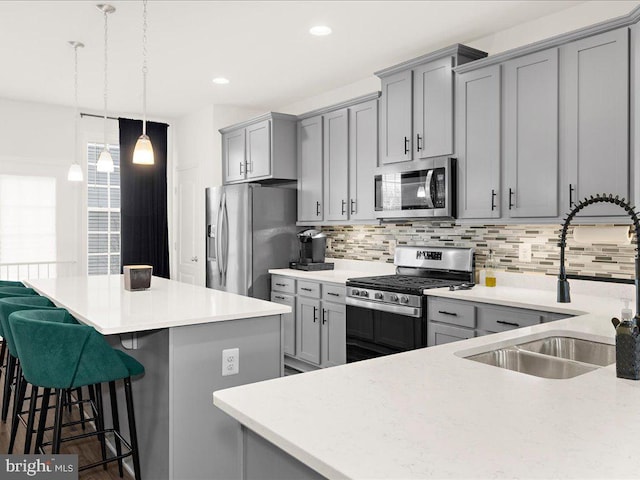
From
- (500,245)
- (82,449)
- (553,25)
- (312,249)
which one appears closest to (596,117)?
(553,25)

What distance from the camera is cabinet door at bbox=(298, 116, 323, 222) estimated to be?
5.02 metres

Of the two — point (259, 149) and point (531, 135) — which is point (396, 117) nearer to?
point (531, 135)

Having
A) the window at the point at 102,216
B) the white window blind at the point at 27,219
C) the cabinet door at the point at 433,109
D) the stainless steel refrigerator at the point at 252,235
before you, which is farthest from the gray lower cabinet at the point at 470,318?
the white window blind at the point at 27,219

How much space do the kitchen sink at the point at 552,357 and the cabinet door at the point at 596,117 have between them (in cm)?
124

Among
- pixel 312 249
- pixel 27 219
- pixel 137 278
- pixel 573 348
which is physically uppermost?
pixel 27 219

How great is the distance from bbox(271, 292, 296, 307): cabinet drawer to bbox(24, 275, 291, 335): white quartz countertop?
1.38m

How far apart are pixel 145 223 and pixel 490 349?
18.0ft

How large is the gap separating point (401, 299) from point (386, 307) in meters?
0.16

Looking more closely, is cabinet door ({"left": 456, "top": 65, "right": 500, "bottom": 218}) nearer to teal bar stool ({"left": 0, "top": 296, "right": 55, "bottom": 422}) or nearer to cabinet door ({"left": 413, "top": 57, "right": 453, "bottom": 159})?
cabinet door ({"left": 413, "top": 57, "right": 453, "bottom": 159})

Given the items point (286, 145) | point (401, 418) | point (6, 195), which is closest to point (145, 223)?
point (6, 195)

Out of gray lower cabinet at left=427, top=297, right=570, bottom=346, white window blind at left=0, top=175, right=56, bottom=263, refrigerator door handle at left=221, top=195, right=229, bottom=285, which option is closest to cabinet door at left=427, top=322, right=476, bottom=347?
gray lower cabinet at left=427, top=297, right=570, bottom=346

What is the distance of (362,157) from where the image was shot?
14.8 ft

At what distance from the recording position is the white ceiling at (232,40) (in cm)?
340

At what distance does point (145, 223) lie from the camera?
6.43m
